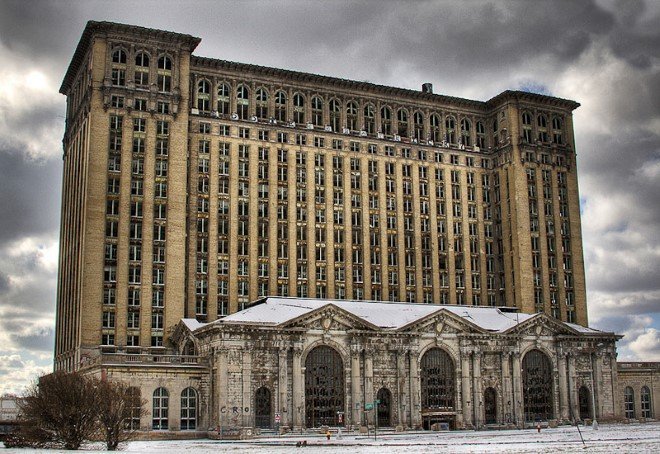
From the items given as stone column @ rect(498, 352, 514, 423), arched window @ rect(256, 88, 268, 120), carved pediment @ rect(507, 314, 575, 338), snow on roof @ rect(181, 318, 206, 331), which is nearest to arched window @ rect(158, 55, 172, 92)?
arched window @ rect(256, 88, 268, 120)

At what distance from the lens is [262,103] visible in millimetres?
133750

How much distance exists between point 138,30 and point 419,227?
172ft

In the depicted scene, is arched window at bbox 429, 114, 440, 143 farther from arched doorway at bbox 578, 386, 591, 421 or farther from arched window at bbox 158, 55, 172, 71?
arched doorway at bbox 578, 386, 591, 421

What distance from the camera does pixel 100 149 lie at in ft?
390

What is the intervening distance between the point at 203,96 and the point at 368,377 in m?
49.2

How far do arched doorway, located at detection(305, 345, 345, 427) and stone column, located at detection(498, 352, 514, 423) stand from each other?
2297 centimetres

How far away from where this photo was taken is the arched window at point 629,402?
13200 centimetres

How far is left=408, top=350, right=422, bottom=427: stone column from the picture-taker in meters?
111

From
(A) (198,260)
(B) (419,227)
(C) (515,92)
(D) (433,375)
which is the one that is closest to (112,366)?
(A) (198,260)

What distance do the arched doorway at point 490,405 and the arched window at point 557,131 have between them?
51.5 metres

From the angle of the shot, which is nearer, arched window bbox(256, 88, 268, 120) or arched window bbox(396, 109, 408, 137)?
arched window bbox(256, 88, 268, 120)

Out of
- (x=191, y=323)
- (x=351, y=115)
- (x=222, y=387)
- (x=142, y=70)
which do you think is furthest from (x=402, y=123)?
(x=222, y=387)

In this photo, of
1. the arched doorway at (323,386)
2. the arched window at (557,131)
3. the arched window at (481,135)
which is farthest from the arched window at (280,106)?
the arched window at (557,131)

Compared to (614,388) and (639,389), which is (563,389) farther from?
(639,389)
